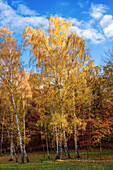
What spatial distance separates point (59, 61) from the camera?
13156mm

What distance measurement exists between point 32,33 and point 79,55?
4.49 meters

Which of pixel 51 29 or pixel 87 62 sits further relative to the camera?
pixel 87 62

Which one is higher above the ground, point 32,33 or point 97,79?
point 32,33

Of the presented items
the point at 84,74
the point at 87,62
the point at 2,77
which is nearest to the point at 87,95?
the point at 84,74

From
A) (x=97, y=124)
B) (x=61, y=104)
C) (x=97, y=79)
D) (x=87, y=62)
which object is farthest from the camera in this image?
(x=97, y=79)

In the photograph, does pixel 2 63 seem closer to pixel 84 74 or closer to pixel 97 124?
pixel 84 74

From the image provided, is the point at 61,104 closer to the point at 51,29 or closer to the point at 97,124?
the point at 97,124

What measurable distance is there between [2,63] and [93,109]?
9.77 meters

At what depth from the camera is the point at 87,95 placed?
13719 mm

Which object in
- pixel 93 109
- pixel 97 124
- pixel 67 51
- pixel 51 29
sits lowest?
pixel 97 124

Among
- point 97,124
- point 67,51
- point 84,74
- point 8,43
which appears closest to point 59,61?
point 67,51

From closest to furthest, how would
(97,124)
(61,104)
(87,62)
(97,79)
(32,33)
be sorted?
(61,104)
(97,124)
(32,33)
(87,62)
(97,79)

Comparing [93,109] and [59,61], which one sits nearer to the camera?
[59,61]

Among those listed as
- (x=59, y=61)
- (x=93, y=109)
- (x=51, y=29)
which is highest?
(x=51, y=29)
